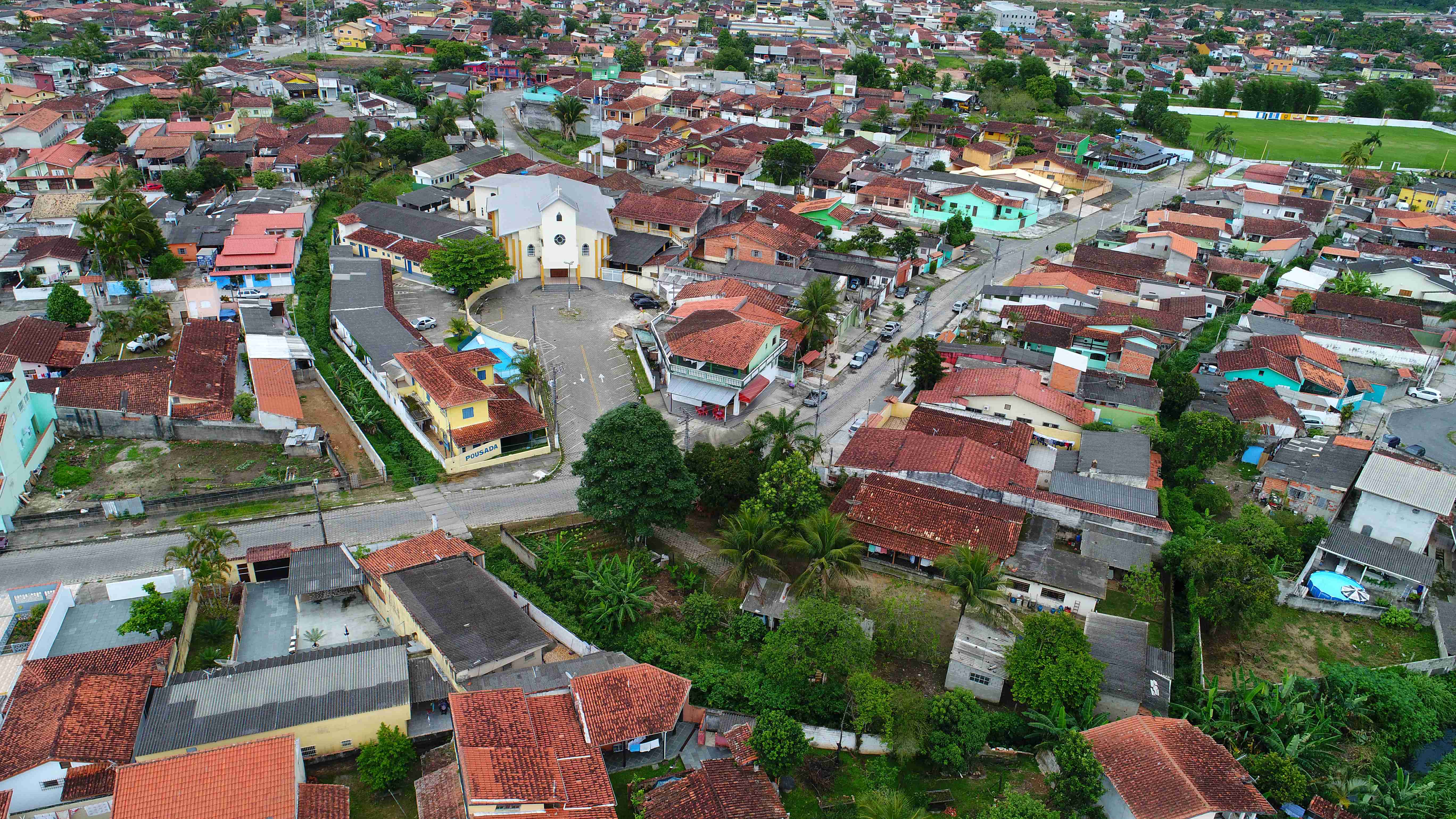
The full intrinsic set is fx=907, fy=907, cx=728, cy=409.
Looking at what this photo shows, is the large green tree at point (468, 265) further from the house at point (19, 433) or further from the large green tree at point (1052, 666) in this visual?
the large green tree at point (1052, 666)

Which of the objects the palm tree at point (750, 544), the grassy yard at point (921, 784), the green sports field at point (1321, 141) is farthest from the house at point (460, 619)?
the green sports field at point (1321, 141)

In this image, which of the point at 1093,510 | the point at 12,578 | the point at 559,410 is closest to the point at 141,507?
the point at 12,578

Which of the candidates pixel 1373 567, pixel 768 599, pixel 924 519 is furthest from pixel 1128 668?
pixel 1373 567

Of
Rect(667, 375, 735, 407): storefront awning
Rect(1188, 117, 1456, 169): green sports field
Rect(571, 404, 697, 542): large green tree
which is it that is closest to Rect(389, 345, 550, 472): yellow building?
Rect(667, 375, 735, 407): storefront awning

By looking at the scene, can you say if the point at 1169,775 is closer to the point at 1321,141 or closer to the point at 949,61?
the point at 1321,141

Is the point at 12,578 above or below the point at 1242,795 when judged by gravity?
below

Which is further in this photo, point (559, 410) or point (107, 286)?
point (107, 286)

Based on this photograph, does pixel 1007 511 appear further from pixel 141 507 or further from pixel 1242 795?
pixel 141 507
